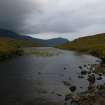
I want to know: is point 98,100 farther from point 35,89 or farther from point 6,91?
point 6,91

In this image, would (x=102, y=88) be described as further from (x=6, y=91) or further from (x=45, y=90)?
(x=6, y=91)

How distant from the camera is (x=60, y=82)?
60.1m

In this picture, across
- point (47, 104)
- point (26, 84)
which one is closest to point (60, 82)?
point (26, 84)

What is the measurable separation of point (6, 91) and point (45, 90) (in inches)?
327

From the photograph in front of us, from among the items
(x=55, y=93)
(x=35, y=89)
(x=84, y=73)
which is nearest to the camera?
(x=55, y=93)

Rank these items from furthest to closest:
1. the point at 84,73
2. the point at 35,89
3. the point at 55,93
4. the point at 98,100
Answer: the point at 84,73 → the point at 35,89 → the point at 55,93 → the point at 98,100

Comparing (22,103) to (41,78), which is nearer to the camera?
(22,103)

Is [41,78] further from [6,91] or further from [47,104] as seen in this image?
[47,104]

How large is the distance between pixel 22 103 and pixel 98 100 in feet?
43.4

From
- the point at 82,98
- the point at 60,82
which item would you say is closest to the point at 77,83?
the point at 60,82

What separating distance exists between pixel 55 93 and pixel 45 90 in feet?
10.7

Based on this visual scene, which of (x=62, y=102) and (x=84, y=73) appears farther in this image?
(x=84, y=73)

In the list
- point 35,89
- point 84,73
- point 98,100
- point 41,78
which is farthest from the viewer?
point 84,73

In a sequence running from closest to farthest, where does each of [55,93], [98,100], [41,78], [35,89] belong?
[98,100]
[55,93]
[35,89]
[41,78]
